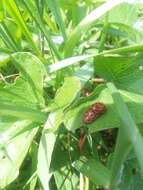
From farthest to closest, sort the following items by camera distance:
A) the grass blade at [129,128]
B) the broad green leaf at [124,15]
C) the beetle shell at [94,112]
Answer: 1. the broad green leaf at [124,15]
2. the beetle shell at [94,112]
3. the grass blade at [129,128]

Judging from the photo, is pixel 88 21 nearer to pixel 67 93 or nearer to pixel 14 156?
pixel 67 93

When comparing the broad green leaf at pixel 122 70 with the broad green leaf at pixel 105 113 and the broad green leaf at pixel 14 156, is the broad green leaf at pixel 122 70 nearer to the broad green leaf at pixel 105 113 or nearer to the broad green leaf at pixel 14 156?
the broad green leaf at pixel 105 113

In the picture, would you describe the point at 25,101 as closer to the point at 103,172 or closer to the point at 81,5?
the point at 103,172

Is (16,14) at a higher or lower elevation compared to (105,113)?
higher

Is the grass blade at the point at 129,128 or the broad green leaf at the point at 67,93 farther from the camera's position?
the broad green leaf at the point at 67,93

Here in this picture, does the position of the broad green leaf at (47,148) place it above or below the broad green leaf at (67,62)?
below

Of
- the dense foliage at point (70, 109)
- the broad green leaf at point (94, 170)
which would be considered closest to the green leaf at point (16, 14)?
the dense foliage at point (70, 109)

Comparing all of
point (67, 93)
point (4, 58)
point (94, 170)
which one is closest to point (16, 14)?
point (4, 58)

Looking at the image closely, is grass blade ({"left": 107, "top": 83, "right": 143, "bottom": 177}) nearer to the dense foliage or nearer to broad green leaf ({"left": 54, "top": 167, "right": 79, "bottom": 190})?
the dense foliage

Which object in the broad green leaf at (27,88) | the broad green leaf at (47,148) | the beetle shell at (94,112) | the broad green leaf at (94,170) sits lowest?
the broad green leaf at (94,170)
